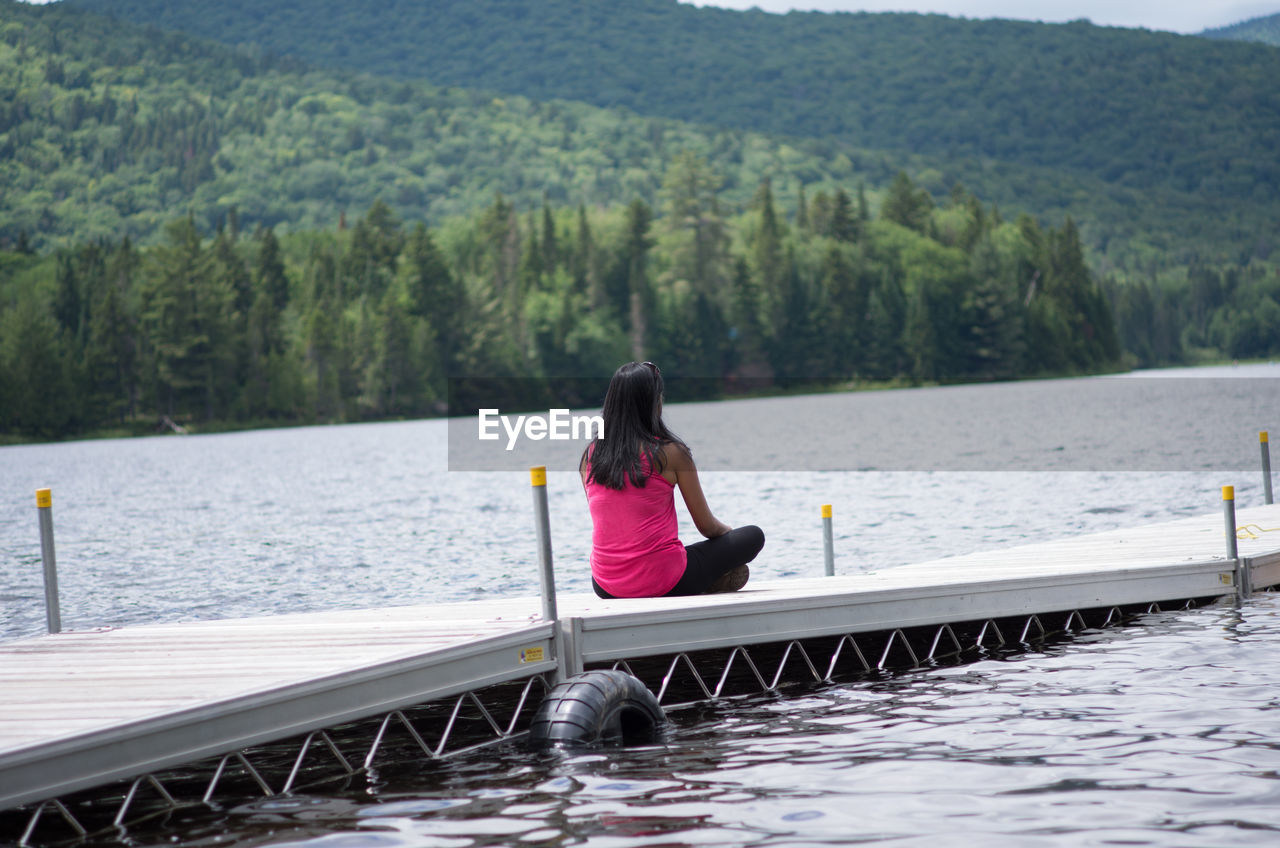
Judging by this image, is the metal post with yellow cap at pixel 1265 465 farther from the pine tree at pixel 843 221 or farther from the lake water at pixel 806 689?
the pine tree at pixel 843 221

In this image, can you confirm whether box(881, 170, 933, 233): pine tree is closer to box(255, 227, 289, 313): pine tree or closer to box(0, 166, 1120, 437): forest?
box(0, 166, 1120, 437): forest

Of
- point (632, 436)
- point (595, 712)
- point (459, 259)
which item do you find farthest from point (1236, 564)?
point (459, 259)

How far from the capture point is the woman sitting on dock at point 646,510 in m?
6.84

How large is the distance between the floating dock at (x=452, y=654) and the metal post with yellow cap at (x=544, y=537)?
0.43 feet

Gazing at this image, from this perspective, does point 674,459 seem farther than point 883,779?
Yes

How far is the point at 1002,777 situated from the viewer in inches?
211

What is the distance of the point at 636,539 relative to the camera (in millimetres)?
7234

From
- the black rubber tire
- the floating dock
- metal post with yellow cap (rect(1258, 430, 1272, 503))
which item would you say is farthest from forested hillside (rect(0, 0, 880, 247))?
the black rubber tire

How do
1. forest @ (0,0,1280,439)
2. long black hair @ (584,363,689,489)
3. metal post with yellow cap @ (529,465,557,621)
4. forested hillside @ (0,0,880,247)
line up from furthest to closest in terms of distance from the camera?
forested hillside @ (0,0,880,247) → forest @ (0,0,1280,439) → long black hair @ (584,363,689,489) → metal post with yellow cap @ (529,465,557,621)

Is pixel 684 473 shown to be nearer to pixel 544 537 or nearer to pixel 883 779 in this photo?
pixel 544 537

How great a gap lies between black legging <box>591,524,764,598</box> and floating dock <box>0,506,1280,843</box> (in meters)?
0.22

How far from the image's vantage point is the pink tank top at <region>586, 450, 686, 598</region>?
22.9 feet

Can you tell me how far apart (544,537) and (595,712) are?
893 millimetres

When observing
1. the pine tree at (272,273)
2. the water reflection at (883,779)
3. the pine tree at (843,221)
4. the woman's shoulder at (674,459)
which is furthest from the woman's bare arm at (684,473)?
the pine tree at (843,221)
